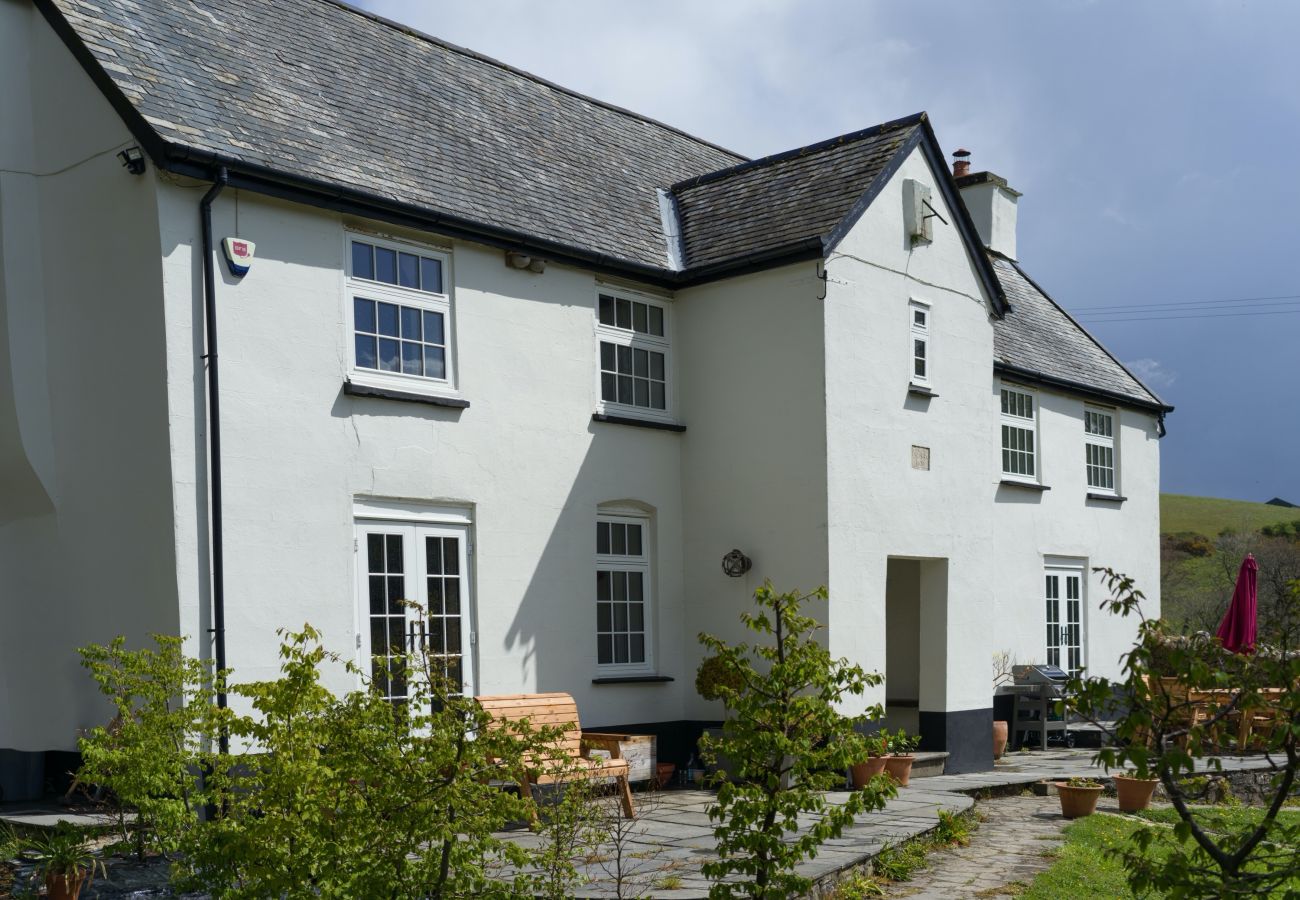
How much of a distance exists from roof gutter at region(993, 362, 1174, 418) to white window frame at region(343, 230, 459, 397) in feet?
29.1

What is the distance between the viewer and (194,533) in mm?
10688

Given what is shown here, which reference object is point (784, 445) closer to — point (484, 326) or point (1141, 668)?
point (484, 326)

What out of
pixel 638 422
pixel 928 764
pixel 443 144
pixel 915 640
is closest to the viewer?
pixel 443 144

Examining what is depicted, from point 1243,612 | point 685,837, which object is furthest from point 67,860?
point 1243,612

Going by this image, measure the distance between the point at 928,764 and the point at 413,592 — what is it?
6460 millimetres

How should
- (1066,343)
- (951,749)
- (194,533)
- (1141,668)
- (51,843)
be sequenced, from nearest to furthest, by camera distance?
(1141,668) → (51,843) → (194,533) → (951,749) → (1066,343)

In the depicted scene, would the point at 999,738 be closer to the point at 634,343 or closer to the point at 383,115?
the point at 634,343

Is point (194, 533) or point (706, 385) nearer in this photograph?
point (194, 533)

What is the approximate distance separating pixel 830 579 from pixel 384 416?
4950 mm

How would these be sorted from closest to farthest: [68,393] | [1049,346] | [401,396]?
[68,393]
[401,396]
[1049,346]

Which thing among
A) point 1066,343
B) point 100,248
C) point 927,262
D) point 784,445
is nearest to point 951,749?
point 784,445

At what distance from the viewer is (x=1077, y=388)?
67.7 ft

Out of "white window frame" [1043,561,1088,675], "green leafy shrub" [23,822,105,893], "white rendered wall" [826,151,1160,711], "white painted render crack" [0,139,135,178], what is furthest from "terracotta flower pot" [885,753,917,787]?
"white painted render crack" [0,139,135,178]

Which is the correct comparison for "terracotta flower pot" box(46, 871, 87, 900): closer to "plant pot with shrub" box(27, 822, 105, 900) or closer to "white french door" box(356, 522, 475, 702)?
"plant pot with shrub" box(27, 822, 105, 900)
